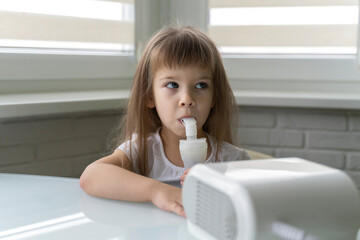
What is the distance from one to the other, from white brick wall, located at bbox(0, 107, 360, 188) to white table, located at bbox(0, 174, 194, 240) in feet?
1.45

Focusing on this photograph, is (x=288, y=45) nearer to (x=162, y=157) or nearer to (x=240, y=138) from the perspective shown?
(x=240, y=138)

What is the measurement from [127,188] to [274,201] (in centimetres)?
42

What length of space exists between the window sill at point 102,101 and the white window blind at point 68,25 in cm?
19

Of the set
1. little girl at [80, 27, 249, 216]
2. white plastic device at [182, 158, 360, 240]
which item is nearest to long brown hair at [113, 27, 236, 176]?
little girl at [80, 27, 249, 216]

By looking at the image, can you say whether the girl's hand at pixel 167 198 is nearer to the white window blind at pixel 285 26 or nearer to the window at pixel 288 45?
the window at pixel 288 45

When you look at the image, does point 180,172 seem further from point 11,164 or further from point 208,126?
point 11,164

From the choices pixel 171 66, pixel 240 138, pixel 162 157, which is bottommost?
pixel 240 138

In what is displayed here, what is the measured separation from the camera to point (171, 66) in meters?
1.09

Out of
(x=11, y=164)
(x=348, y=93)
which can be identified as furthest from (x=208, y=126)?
(x=348, y=93)

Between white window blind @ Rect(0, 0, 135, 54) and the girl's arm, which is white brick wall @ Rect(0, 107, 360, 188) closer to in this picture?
white window blind @ Rect(0, 0, 135, 54)

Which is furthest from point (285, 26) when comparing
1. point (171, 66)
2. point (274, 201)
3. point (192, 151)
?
point (274, 201)

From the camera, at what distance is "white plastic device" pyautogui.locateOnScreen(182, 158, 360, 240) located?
0.53 meters

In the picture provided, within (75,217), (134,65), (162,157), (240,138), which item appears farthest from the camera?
(134,65)

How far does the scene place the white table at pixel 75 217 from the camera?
72 cm
